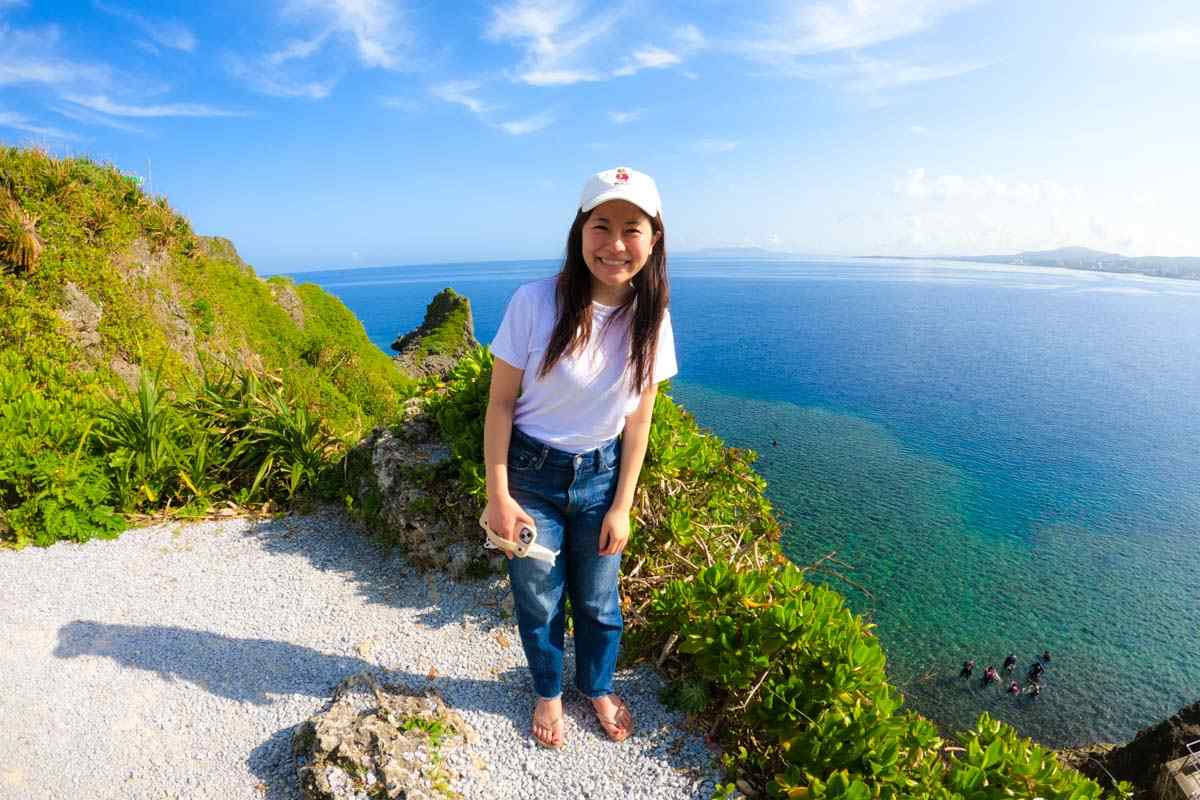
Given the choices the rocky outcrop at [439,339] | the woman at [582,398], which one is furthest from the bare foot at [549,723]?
the rocky outcrop at [439,339]

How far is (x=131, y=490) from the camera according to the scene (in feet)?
18.8

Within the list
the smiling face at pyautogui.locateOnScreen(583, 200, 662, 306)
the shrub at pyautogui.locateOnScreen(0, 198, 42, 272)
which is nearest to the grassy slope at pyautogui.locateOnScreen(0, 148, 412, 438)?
the shrub at pyautogui.locateOnScreen(0, 198, 42, 272)

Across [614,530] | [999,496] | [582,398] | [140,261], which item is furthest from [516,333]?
[999,496]

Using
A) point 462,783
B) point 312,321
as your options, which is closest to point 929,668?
point 462,783

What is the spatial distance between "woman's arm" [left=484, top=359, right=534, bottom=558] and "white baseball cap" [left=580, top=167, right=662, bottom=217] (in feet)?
2.72

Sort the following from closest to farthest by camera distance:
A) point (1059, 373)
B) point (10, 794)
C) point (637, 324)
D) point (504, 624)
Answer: point (637, 324)
point (10, 794)
point (504, 624)
point (1059, 373)

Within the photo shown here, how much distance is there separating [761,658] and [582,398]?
76.9 inches

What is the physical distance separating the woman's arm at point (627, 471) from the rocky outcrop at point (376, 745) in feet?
5.21

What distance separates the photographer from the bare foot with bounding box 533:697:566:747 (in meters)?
3.45

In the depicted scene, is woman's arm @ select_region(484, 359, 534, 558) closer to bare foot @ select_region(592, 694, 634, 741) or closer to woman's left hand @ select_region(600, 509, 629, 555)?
woman's left hand @ select_region(600, 509, 629, 555)

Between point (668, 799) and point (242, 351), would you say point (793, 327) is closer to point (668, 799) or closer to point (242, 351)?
point (242, 351)

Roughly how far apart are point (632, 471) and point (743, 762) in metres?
1.96

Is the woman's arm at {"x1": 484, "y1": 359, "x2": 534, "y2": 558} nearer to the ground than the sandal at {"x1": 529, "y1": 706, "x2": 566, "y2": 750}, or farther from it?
farther from it

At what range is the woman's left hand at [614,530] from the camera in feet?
9.61
